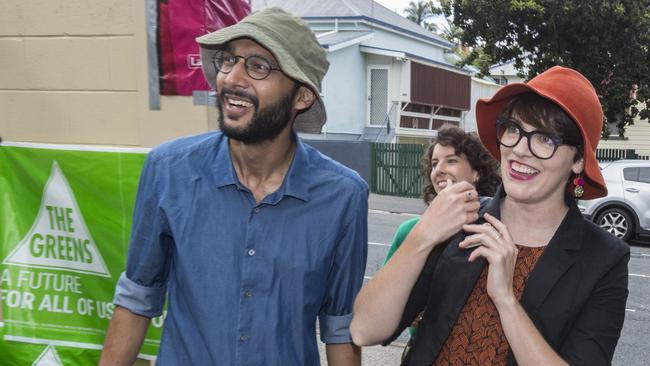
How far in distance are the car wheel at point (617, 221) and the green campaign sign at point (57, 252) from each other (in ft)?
39.4

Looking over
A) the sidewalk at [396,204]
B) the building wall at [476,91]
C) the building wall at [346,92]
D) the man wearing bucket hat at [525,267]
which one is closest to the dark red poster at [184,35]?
the man wearing bucket hat at [525,267]

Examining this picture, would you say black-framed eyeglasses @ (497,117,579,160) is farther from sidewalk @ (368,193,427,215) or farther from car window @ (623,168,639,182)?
sidewalk @ (368,193,427,215)

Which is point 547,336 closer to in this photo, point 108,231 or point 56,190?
point 108,231

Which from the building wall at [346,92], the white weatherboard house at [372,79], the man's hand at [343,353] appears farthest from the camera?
the white weatherboard house at [372,79]

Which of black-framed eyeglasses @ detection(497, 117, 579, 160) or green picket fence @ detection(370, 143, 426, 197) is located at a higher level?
black-framed eyeglasses @ detection(497, 117, 579, 160)

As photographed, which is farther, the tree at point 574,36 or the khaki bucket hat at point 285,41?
the tree at point 574,36

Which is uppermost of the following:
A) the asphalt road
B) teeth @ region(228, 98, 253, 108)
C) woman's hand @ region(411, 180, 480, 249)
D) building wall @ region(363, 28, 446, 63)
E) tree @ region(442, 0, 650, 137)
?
building wall @ region(363, 28, 446, 63)

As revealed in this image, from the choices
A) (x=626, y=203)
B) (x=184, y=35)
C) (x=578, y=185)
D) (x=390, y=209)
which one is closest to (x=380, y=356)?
(x=184, y=35)

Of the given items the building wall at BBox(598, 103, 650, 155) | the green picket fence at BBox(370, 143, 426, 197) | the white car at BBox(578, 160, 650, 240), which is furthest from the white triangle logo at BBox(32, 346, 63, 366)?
the building wall at BBox(598, 103, 650, 155)

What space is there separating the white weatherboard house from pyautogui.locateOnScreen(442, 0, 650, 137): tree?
701 centimetres

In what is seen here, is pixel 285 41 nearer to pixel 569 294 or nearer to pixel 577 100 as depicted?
pixel 577 100

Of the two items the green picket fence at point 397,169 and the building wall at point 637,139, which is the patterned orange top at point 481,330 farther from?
the building wall at point 637,139

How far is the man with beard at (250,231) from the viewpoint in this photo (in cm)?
213

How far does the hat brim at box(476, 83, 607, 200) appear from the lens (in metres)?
1.98
